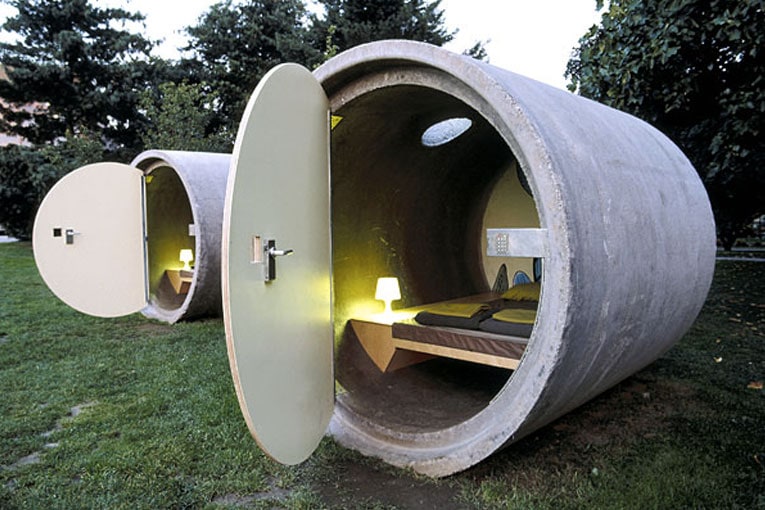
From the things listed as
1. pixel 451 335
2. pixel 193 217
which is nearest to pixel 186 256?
pixel 193 217

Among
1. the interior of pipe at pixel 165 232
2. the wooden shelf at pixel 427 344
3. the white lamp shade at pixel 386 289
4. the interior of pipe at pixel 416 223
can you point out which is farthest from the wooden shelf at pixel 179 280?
the wooden shelf at pixel 427 344

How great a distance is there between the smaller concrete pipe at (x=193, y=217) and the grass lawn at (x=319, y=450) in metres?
1.49

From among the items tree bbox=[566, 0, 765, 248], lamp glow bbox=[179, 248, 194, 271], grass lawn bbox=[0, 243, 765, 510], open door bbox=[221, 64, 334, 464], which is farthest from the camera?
lamp glow bbox=[179, 248, 194, 271]

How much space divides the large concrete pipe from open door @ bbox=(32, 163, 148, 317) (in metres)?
0.01

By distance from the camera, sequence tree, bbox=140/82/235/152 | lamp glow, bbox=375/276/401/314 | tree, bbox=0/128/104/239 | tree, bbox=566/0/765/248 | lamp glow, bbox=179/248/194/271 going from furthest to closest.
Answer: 1. tree, bbox=0/128/104/239
2. tree, bbox=140/82/235/152
3. lamp glow, bbox=179/248/194/271
4. tree, bbox=566/0/765/248
5. lamp glow, bbox=375/276/401/314

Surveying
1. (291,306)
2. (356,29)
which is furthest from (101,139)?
(291,306)

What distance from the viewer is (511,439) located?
9.27 feet

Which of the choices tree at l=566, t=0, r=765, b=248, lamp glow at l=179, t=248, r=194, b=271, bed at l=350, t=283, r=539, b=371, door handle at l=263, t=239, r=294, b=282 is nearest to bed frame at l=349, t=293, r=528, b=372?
bed at l=350, t=283, r=539, b=371

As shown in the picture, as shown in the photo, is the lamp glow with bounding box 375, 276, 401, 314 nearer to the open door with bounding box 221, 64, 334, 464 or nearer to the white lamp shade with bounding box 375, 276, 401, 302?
the white lamp shade with bounding box 375, 276, 401, 302

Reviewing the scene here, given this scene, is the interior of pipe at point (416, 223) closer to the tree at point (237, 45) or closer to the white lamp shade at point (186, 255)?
the white lamp shade at point (186, 255)

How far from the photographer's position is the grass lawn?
300 centimetres

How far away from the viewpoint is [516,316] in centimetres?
444

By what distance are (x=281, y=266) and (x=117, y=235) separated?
5036mm

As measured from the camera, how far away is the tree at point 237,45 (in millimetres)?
19938
